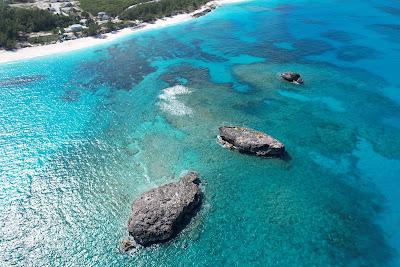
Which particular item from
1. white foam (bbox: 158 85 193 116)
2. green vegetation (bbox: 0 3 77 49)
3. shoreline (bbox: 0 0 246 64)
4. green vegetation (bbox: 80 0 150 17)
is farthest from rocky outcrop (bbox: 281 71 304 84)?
green vegetation (bbox: 80 0 150 17)

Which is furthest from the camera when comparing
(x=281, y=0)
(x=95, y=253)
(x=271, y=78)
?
(x=281, y=0)

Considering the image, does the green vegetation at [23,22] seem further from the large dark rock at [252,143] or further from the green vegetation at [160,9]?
the large dark rock at [252,143]

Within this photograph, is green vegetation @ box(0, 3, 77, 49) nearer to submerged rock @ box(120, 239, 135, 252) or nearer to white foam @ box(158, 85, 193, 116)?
white foam @ box(158, 85, 193, 116)

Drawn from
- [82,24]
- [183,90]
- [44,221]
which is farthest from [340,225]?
[82,24]

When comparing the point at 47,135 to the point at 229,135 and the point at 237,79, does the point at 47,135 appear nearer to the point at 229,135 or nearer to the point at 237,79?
the point at 229,135

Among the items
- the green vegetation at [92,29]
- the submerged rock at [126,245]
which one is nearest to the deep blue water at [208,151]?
the submerged rock at [126,245]

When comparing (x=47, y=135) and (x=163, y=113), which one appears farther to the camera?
(x=163, y=113)

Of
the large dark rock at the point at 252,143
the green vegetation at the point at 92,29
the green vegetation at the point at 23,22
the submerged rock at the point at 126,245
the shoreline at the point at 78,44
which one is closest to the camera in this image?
the submerged rock at the point at 126,245
